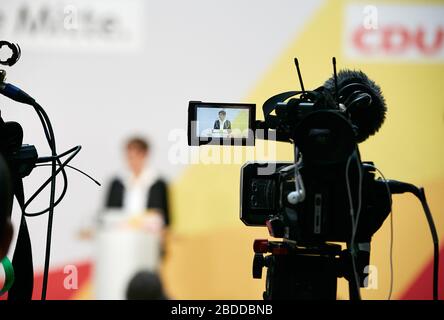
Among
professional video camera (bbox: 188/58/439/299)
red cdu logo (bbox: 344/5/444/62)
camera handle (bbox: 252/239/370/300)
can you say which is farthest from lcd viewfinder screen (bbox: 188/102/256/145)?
red cdu logo (bbox: 344/5/444/62)

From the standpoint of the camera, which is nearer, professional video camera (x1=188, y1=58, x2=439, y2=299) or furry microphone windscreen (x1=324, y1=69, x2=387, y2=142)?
professional video camera (x1=188, y1=58, x2=439, y2=299)

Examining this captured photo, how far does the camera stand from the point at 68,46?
2.65m

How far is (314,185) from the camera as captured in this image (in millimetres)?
1356

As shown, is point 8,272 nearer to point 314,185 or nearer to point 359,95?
point 314,185

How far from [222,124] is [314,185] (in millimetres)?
300

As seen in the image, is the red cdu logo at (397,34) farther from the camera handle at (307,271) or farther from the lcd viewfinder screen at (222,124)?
the camera handle at (307,271)

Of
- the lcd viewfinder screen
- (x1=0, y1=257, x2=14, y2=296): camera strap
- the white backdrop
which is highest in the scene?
the white backdrop

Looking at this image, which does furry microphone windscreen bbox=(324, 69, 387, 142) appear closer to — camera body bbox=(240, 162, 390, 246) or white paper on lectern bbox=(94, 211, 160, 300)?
camera body bbox=(240, 162, 390, 246)

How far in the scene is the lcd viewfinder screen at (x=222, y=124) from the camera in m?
1.57

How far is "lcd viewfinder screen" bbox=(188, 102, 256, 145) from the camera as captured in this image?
157 cm

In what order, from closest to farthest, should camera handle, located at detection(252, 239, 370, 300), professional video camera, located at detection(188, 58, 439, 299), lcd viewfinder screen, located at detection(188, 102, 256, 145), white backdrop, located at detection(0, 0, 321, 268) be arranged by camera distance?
professional video camera, located at detection(188, 58, 439, 299) < camera handle, located at detection(252, 239, 370, 300) < lcd viewfinder screen, located at detection(188, 102, 256, 145) < white backdrop, located at detection(0, 0, 321, 268)

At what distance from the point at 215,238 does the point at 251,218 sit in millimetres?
1232

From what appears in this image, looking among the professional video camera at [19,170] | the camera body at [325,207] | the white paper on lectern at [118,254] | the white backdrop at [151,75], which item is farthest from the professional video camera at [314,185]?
the white paper on lectern at [118,254]
